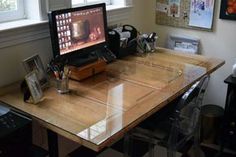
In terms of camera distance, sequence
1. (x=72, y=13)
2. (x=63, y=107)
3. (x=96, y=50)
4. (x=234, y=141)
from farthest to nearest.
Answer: (x=234, y=141) < (x=96, y=50) < (x=72, y=13) < (x=63, y=107)

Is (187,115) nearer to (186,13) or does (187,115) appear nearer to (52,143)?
(52,143)

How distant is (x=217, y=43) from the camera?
2576 mm

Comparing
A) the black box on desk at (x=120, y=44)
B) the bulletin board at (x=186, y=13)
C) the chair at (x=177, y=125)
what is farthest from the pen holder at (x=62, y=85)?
the bulletin board at (x=186, y=13)

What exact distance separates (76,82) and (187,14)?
1.23 m

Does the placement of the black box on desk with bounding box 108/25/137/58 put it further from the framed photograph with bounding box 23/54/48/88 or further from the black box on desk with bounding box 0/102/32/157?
the black box on desk with bounding box 0/102/32/157

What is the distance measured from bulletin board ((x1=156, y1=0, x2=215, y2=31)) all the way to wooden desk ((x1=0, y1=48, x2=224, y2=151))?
437 millimetres

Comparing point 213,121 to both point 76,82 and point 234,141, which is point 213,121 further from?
point 76,82

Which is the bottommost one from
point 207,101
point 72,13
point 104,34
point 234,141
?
point 234,141

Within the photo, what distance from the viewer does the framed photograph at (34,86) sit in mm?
1618

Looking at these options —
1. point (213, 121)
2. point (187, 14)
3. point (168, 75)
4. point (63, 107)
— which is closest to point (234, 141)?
point (213, 121)

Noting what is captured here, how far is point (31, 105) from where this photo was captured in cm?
161

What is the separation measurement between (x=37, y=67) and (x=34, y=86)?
0.20m

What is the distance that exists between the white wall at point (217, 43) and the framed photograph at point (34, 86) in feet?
4.85

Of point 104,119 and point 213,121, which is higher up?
point 104,119
